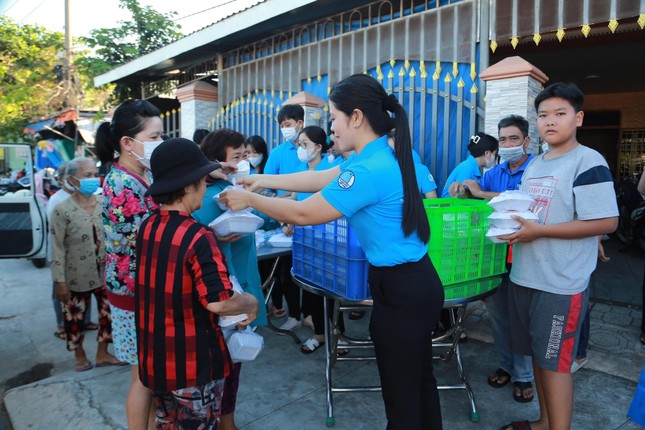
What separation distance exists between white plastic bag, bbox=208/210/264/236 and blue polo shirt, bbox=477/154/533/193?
1.95 meters

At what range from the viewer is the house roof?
6.43m

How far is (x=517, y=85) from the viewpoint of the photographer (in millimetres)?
4512

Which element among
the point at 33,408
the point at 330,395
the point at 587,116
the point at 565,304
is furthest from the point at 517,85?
the point at 587,116

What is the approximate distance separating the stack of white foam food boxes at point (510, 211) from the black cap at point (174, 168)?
1.35m

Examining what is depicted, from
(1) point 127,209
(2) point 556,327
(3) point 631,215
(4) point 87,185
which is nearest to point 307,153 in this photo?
(4) point 87,185

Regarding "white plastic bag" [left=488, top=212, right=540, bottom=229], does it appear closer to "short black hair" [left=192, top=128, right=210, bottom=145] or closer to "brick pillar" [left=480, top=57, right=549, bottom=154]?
"brick pillar" [left=480, top=57, right=549, bottom=154]

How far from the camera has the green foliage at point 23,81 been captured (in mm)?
14516

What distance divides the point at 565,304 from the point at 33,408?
129 inches

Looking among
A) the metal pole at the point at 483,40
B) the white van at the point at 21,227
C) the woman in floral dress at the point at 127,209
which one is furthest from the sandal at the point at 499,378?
the white van at the point at 21,227

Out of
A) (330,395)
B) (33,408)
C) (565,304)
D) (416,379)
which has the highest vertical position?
(565,304)

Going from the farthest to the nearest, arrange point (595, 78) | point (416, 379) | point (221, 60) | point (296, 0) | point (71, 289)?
point (595, 78) < point (221, 60) < point (296, 0) < point (71, 289) < point (416, 379)

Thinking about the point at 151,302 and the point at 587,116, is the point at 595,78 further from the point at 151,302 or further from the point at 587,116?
the point at 151,302

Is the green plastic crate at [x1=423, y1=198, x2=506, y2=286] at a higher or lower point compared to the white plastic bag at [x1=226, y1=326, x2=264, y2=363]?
higher

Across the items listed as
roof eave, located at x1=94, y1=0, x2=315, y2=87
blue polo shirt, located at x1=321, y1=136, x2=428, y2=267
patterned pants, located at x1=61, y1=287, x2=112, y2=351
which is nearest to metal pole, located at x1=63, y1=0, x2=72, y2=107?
roof eave, located at x1=94, y1=0, x2=315, y2=87
